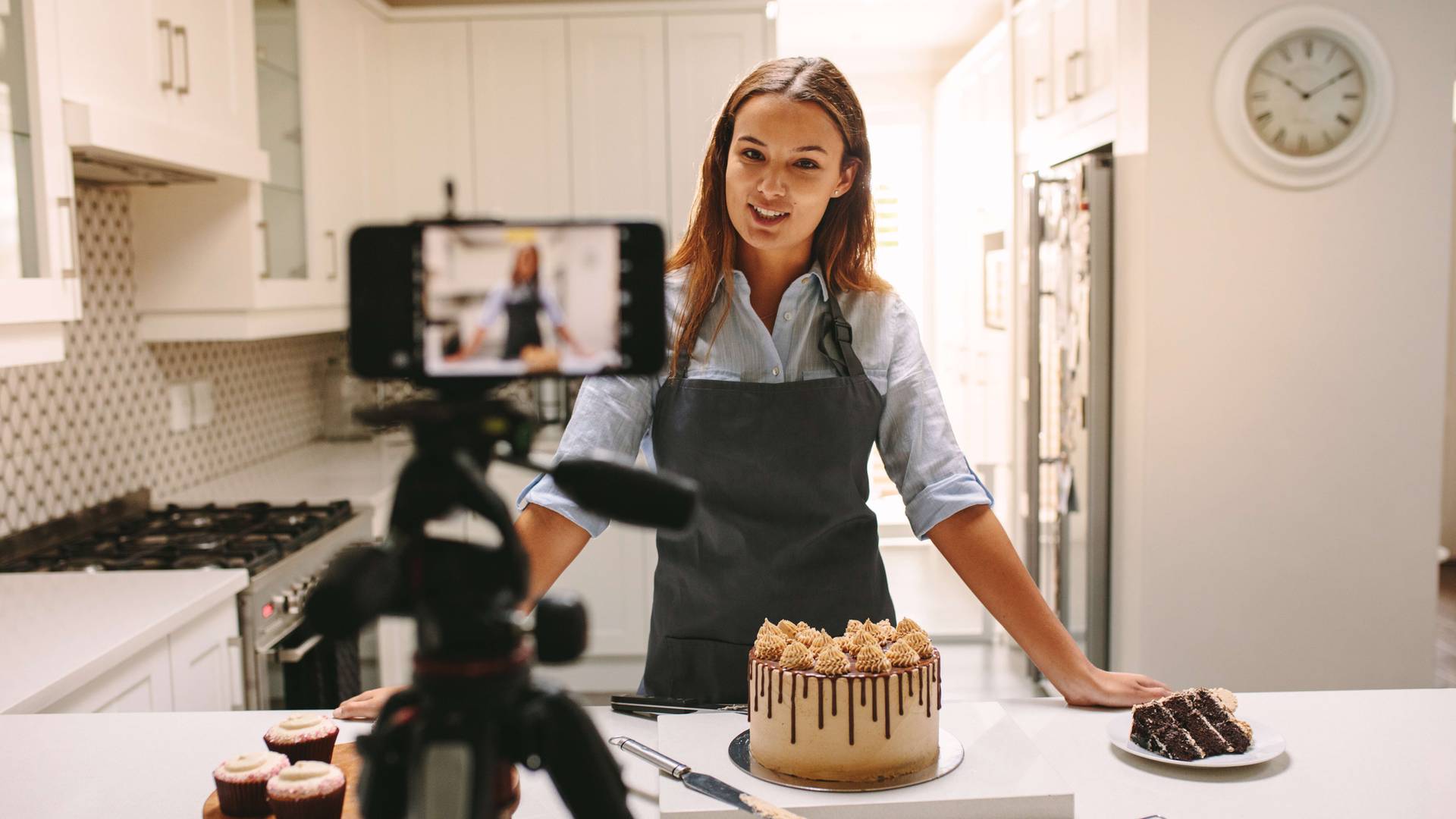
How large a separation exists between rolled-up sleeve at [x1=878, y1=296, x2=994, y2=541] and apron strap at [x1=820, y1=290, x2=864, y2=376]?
0.17 feet

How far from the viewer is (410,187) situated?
3838 mm

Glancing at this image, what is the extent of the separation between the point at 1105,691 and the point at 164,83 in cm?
212

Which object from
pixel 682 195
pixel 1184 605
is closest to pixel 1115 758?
pixel 1184 605

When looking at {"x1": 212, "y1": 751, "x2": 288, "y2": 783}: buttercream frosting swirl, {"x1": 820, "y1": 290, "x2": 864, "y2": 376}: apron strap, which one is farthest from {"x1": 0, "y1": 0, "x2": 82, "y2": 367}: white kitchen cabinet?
{"x1": 820, "y1": 290, "x2": 864, "y2": 376}: apron strap

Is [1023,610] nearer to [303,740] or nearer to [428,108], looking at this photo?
[303,740]

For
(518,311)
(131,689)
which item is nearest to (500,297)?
(518,311)

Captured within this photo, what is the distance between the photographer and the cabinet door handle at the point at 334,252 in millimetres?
3361

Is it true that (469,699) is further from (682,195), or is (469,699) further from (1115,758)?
(682,195)

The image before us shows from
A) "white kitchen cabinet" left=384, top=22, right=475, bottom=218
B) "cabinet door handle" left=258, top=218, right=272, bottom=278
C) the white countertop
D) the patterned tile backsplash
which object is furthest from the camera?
"white kitchen cabinet" left=384, top=22, right=475, bottom=218

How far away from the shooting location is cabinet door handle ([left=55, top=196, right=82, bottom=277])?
6.19 ft

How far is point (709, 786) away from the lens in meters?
0.91

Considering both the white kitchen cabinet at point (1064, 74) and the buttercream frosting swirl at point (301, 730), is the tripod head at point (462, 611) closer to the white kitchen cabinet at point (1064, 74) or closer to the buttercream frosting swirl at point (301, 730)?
the buttercream frosting swirl at point (301, 730)

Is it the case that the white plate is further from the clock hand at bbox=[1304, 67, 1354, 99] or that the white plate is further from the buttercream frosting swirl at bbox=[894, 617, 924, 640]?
the clock hand at bbox=[1304, 67, 1354, 99]

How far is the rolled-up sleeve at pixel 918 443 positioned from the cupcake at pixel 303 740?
26.1 inches
